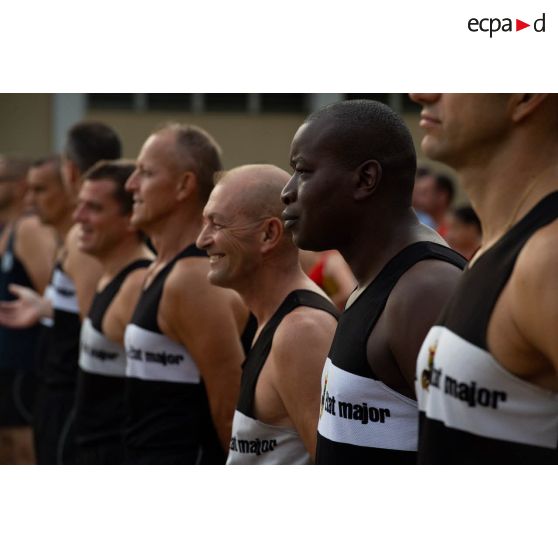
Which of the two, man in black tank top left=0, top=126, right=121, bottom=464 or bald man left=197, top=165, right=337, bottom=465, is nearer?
bald man left=197, top=165, right=337, bottom=465

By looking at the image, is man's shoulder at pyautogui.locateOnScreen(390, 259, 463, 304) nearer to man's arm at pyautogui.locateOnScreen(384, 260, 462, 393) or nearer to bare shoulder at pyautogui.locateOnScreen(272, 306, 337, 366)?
man's arm at pyautogui.locateOnScreen(384, 260, 462, 393)

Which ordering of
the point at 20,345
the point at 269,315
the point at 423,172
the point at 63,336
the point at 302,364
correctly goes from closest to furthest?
1. the point at 302,364
2. the point at 269,315
3. the point at 63,336
4. the point at 20,345
5. the point at 423,172

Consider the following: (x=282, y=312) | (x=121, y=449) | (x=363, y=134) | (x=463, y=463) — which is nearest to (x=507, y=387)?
(x=463, y=463)

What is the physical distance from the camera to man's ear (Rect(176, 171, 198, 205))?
5.49 m

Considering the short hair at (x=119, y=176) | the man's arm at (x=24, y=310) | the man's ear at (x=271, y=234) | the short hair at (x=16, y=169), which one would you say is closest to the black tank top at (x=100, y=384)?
the short hair at (x=119, y=176)

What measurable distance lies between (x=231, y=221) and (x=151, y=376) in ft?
3.70

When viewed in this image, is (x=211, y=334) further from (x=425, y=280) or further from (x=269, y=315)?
(x=425, y=280)

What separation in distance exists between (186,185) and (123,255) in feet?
4.06

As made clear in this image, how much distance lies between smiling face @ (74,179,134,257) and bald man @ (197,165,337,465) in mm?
2264

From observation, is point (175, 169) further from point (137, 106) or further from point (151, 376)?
point (137, 106)

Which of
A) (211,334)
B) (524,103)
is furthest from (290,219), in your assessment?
(211,334)

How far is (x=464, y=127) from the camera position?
2701mm

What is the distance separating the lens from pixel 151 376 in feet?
17.0

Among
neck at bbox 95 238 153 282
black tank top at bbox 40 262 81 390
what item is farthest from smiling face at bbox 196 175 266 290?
black tank top at bbox 40 262 81 390
